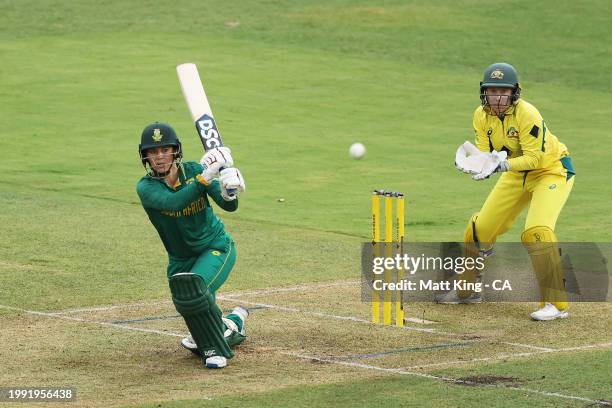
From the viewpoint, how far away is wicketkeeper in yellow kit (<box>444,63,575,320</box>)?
11.1m

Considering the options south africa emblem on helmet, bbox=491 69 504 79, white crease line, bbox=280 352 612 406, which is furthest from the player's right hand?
south africa emblem on helmet, bbox=491 69 504 79

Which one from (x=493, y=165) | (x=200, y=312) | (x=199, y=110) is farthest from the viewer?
(x=493, y=165)

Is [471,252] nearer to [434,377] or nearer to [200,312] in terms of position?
[434,377]

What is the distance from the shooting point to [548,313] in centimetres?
1107

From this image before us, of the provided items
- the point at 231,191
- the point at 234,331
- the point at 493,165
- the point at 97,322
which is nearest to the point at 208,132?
the point at 231,191

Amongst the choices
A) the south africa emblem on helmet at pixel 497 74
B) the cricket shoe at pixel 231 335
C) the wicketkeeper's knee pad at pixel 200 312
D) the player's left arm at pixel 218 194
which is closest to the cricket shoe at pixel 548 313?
the south africa emblem on helmet at pixel 497 74

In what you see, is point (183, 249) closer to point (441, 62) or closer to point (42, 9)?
point (441, 62)

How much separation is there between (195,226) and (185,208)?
23 cm

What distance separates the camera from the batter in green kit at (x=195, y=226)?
368 inches

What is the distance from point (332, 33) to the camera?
31469 millimetres

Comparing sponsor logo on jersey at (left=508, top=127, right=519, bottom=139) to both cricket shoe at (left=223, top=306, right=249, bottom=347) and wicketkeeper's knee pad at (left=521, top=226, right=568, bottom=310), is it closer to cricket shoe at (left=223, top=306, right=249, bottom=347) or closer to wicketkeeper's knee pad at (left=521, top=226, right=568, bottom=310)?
wicketkeeper's knee pad at (left=521, top=226, right=568, bottom=310)

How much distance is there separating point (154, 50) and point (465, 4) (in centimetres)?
918

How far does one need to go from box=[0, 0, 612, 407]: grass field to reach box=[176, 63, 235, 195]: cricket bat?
65.8 inches

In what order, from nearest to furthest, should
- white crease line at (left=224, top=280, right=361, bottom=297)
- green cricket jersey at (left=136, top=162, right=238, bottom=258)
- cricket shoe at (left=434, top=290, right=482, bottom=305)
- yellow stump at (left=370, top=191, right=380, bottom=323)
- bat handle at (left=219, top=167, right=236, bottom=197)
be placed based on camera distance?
bat handle at (left=219, top=167, right=236, bottom=197), green cricket jersey at (left=136, top=162, right=238, bottom=258), yellow stump at (left=370, top=191, right=380, bottom=323), cricket shoe at (left=434, top=290, right=482, bottom=305), white crease line at (left=224, top=280, right=361, bottom=297)
